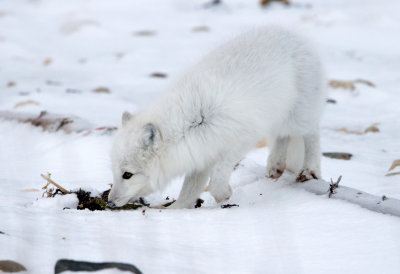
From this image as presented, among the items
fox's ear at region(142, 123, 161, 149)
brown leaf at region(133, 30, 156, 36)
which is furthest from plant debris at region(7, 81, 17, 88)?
fox's ear at region(142, 123, 161, 149)

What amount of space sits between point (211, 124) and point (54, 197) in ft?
3.48

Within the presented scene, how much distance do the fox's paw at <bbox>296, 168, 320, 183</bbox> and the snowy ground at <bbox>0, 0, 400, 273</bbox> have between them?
0.14 metres

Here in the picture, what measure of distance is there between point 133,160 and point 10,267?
5.27 feet

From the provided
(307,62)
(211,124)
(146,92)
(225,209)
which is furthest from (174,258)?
(146,92)

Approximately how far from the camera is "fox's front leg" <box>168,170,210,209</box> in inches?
148

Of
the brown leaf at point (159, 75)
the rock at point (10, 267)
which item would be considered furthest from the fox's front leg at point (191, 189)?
the brown leaf at point (159, 75)

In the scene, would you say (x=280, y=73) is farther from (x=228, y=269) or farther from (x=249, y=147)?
(x=228, y=269)

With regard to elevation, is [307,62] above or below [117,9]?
above

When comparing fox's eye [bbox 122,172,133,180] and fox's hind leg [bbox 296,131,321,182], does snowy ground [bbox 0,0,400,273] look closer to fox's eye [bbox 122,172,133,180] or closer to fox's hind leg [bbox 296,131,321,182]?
fox's hind leg [bbox 296,131,321,182]

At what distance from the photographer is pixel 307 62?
3.99 meters

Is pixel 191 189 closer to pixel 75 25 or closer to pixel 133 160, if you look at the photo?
pixel 133 160

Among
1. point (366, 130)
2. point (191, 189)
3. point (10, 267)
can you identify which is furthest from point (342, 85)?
point (10, 267)

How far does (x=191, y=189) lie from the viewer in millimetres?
3814

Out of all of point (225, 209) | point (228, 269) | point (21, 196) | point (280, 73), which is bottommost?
point (21, 196)
